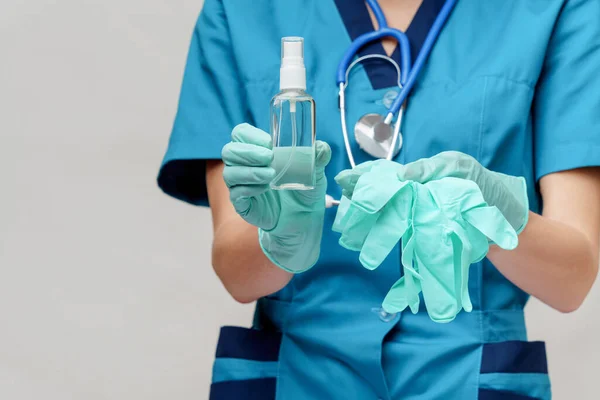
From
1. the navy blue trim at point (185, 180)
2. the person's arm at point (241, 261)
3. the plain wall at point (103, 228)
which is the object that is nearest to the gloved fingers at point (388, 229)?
the person's arm at point (241, 261)

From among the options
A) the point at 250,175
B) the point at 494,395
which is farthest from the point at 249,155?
the point at 494,395

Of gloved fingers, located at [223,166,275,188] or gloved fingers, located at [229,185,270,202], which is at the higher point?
gloved fingers, located at [223,166,275,188]

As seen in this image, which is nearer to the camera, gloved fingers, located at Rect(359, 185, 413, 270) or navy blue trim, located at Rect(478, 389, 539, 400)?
gloved fingers, located at Rect(359, 185, 413, 270)

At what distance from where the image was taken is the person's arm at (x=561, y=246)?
1220mm

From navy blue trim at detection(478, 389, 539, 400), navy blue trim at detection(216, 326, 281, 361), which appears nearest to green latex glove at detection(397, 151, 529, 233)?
navy blue trim at detection(478, 389, 539, 400)

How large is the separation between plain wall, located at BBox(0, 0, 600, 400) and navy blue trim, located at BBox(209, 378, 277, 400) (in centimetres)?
67

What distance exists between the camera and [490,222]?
1.04 meters

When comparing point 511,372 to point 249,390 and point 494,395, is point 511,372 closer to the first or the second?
point 494,395

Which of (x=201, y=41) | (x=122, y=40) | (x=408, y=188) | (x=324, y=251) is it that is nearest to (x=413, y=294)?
(x=408, y=188)

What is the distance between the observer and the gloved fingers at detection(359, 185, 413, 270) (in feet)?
3.49

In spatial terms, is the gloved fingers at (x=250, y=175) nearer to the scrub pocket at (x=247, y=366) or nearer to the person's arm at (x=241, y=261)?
the person's arm at (x=241, y=261)

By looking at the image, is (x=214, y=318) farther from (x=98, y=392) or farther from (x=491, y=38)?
(x=491, y=38)

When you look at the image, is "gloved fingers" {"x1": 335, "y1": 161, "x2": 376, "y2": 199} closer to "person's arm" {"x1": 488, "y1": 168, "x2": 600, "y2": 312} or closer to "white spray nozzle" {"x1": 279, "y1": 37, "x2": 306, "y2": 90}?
"white spray nozzle" {"x1": 279, "y1": 37, "x2": 306, "y2": 90}

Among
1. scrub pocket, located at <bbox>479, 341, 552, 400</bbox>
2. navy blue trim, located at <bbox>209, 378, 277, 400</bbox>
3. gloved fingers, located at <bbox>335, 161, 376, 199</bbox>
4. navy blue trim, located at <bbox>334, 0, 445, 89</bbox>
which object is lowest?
navy blue trim, located at <bbox>209, 378, 277, 400</bbox>
